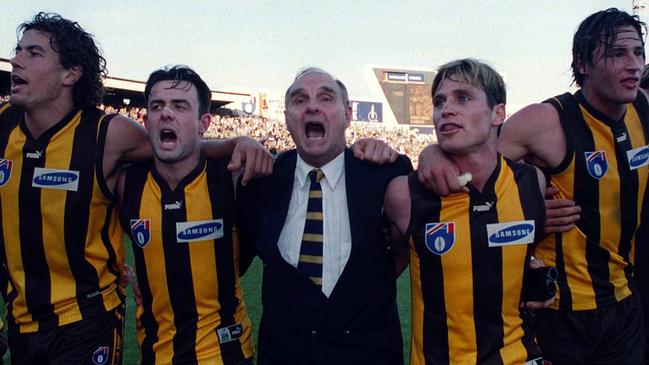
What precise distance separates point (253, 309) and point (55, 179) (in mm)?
4002

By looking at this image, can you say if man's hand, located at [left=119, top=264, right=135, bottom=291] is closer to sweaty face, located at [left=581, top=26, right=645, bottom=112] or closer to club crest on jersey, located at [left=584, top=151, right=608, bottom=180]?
club crest on jersey, located at [left=584, top=151, right=608, bottom=180]

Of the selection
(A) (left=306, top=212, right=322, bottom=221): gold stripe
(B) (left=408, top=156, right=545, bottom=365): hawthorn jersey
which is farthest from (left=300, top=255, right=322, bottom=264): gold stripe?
(B) (left=408, top=156, right=545, bottom=365): hawthorn jersey

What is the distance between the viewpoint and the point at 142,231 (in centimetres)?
289

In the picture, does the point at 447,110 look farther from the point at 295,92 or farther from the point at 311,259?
the point at 311,259

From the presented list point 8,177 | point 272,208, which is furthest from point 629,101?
point 8,177

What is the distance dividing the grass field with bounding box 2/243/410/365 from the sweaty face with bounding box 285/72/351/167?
284 cm

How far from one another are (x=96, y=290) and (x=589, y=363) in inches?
102

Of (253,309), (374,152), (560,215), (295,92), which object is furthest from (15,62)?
(253,309)

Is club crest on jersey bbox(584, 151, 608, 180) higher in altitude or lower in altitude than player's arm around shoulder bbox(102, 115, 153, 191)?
lower

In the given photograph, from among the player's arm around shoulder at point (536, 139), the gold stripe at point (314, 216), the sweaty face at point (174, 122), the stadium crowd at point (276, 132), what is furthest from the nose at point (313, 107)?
the stadium crowd at point (276, 132)

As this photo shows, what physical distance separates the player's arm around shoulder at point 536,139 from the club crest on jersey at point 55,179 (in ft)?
7.08

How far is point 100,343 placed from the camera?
9.92 feet

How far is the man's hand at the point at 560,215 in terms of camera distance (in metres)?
2.84

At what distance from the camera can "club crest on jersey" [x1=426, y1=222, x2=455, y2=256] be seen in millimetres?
2533
